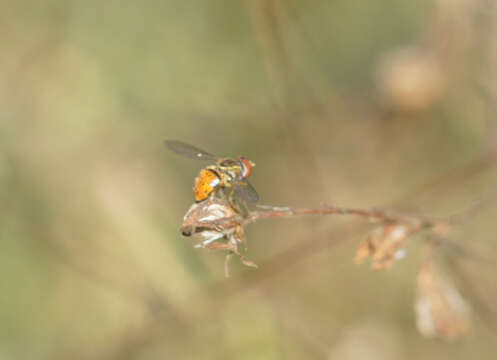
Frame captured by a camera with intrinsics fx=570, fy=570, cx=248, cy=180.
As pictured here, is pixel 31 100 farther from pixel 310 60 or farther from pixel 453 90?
pixel 453 90

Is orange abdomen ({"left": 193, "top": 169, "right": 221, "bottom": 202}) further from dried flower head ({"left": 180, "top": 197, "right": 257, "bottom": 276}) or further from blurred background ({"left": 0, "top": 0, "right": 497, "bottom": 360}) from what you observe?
blurred background ({"left": 0, "top": 0, "right": 497, "bottom": 360})

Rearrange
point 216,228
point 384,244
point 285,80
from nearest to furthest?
point 216,228 → point 384,244 → point 285,80

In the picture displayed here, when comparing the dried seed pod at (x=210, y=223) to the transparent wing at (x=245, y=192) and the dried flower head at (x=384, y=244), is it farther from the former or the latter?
the dried flower head at (x=384, y=244)

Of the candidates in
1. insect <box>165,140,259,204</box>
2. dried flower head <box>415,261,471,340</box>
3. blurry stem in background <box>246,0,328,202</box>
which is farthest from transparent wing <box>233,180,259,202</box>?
blurry stem in background <box>246,0,328,202</box>

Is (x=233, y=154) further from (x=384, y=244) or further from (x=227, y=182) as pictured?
(x=384, y=244)

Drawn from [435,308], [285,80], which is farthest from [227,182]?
[285,80]

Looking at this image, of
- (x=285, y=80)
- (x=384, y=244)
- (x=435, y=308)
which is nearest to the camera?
(x=384, y=244)
